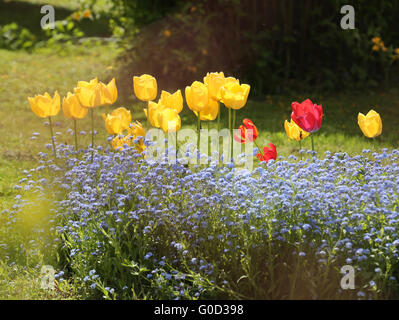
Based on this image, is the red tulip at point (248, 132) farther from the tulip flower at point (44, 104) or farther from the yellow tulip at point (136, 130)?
the tulip flower at point (44, 104)

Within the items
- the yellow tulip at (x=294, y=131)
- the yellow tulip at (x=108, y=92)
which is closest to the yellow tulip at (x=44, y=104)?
the yellow tulip at (x=108, y=92)

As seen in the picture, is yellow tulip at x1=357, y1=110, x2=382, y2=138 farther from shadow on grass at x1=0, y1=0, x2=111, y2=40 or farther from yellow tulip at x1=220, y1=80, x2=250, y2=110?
shadow on grass at x1=0, y1=0, x2=111, y2=40

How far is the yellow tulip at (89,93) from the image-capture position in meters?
3.85

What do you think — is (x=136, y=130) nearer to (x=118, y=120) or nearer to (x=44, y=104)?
(x=118, y=120)

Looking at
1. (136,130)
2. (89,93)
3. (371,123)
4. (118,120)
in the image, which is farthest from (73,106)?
(371,123)

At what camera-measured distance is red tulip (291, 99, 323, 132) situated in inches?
142

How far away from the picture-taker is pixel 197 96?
3.59 metres

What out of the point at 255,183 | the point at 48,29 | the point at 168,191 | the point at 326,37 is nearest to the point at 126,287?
the point at 168,191

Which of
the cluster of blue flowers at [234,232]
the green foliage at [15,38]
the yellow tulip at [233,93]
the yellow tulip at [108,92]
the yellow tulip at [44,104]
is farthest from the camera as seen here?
the green foliage at [15,38]

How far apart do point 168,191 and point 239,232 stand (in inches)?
20.7

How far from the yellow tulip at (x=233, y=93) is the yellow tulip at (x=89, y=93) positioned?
842 millimetres

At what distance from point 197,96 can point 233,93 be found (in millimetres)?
211

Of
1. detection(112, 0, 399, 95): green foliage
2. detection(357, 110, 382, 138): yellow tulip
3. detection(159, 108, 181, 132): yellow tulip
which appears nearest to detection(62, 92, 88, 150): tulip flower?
detection(159, 108, 181, 132): yellow tulip
